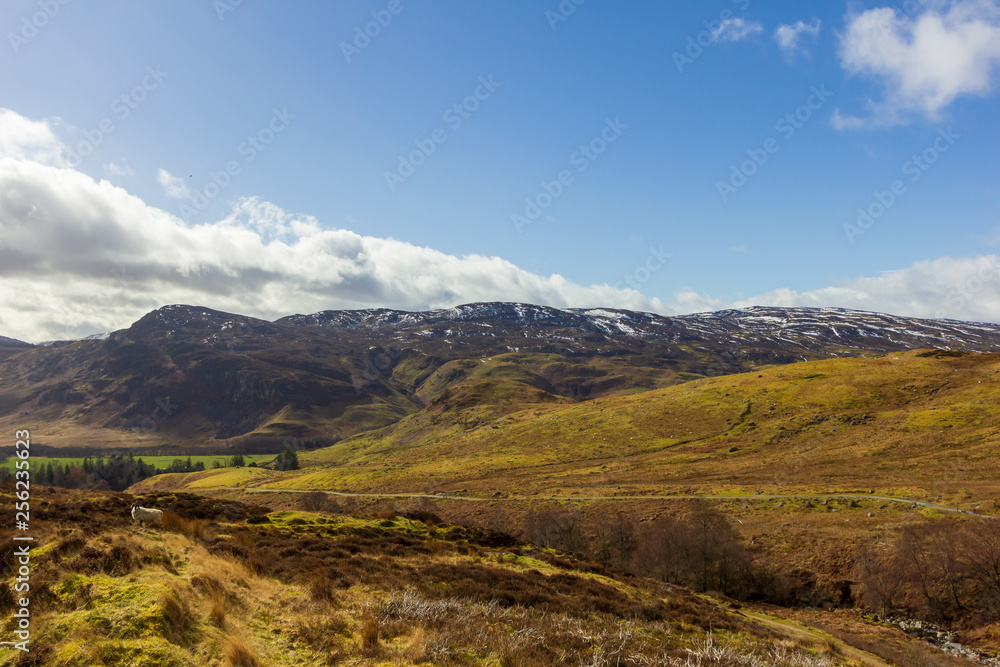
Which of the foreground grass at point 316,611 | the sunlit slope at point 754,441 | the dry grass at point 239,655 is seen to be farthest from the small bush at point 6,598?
the sunlit slope at point 754,441

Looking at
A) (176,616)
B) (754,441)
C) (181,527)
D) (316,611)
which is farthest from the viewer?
(754,441)

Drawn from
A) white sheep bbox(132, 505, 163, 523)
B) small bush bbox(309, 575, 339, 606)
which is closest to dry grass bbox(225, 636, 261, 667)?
small bush bbox(309, 575, 339, 606)

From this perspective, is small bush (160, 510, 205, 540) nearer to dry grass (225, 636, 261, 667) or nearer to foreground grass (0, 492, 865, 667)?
foreground grass (0, 492, 865, 667)

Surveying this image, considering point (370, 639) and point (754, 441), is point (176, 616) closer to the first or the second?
point (370, 639)

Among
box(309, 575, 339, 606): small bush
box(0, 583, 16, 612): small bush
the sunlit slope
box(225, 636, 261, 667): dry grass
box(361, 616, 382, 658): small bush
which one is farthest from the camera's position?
the sunlit slope

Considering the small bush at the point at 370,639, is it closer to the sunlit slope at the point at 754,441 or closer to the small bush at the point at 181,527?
the small bush at the point at 181,527

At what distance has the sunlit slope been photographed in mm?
66250

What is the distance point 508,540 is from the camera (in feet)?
132

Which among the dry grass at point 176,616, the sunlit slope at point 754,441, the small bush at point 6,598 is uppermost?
the small bush at point 6,598

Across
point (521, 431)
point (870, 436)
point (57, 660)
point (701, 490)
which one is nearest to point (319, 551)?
point (57, 660)

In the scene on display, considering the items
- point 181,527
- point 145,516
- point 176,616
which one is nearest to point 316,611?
point 176,616

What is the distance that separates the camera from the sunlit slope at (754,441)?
217 feet

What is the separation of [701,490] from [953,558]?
33.6m

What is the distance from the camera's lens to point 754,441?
91.4 m
